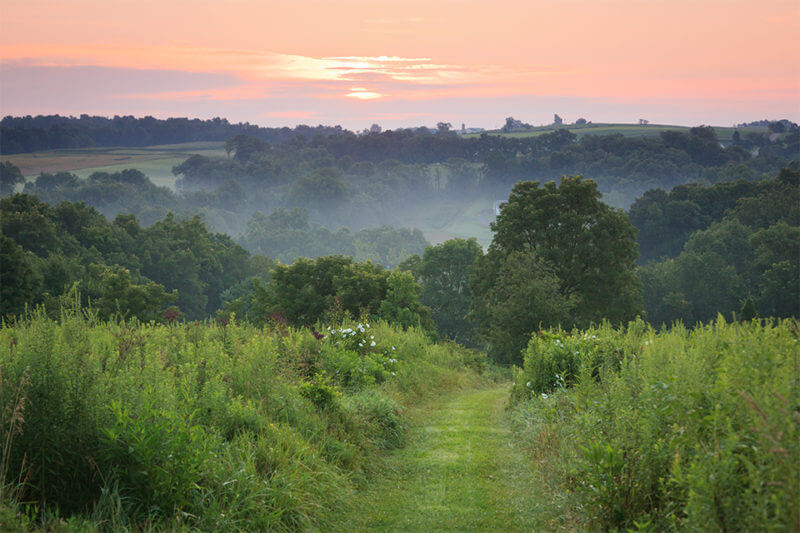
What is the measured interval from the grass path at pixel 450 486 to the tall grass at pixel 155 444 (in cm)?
42

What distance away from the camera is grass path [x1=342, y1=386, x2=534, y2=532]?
609 centimetres

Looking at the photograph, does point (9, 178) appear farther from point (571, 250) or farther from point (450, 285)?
point (571, 250)

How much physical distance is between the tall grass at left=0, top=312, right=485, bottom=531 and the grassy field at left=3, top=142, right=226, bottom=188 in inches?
3459

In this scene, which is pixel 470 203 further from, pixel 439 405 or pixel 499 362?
pixel 439 405

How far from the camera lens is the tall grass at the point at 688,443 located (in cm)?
349

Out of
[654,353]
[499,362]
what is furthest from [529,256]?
[654,353]

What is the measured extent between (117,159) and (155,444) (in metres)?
135

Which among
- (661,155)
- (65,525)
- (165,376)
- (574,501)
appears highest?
(661,155)

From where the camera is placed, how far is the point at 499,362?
31.7 metres

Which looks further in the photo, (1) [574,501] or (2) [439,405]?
(2) [439,405]

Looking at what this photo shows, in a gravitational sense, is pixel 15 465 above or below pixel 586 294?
above

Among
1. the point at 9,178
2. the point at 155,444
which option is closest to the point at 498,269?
the point at 155,444

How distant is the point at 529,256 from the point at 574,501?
75.3ft

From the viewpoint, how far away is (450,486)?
7.15m
